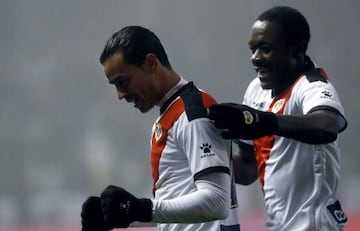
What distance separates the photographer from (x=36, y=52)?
400cm

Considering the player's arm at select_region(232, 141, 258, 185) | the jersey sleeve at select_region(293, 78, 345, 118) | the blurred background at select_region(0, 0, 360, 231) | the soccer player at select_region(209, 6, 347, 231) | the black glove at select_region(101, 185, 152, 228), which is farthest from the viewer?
the blurred background at select_region(0, 0, 360, 231)

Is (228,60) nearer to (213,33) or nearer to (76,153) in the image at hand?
(213,33)

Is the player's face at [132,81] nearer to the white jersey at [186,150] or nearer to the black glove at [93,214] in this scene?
the white jersey at [186,150]

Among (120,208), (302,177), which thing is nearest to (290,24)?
(302,177)

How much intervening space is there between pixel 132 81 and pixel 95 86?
2.00m

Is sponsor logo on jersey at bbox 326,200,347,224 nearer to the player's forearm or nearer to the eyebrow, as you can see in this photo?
the player's forearm

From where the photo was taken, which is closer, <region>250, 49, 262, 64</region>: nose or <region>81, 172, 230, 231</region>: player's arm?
<region>81, 172, 230, 231</region>: player's arm

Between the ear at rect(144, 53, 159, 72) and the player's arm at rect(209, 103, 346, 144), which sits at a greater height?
the ear at rect(144, 53, 159, 72)

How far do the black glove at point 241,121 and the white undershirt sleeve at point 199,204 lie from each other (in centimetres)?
9

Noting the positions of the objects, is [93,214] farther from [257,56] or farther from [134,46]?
[257,56]

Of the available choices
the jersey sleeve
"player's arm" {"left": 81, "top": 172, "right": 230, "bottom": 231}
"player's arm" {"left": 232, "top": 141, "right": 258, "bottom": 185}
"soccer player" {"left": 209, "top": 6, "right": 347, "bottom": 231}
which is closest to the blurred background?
"player's arm" {"left": 232, "top": 141, "right": 258, "bottom": 185}

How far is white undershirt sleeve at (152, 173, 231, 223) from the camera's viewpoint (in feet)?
5.90

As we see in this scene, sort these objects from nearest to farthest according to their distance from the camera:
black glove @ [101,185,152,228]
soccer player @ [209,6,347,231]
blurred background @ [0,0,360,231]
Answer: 1. black glove @ [101,185,152,228]
2. soccer player @ [209,6,347,231]
3. blurred background @ [0,0,360,231]

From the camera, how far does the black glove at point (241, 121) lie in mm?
1771
